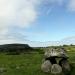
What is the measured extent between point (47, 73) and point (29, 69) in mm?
2367

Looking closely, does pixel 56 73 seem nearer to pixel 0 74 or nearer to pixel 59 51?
pixel 59 51

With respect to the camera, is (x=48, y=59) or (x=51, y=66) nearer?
(x=51, y=66)

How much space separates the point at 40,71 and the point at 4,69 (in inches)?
173

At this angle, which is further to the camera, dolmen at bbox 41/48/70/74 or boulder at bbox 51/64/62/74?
dolmen at bbox 41/48/70/74

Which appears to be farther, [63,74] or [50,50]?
[50,50]

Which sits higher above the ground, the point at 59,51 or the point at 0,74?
the point at 59,51

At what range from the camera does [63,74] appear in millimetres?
28438

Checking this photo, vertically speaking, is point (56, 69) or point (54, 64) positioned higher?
point (54, 64)

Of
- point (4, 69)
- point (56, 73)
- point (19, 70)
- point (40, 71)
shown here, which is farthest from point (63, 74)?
point (4, 69)

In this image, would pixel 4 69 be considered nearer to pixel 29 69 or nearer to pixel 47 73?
pixel 29 69

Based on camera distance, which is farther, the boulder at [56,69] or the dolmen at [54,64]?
the dolmen at [54,64]

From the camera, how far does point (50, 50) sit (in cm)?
3155

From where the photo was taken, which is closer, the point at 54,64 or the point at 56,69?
the point at 56,69

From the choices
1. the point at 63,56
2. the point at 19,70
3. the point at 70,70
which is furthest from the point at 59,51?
the point at 19,70
